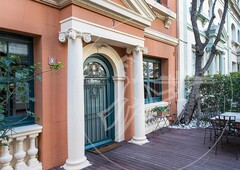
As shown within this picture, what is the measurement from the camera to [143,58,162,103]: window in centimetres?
707

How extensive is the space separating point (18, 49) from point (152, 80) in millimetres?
4959

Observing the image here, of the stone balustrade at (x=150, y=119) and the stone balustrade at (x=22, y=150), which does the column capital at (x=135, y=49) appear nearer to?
the stone balustrade at (x=150, y=119)

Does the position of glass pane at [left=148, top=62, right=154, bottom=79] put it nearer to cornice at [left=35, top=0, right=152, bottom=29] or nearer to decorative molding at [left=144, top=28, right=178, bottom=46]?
decorative molding at [left=144, top=28, right=178, bottom=46]

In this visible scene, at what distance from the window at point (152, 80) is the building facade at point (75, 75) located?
1349 mm

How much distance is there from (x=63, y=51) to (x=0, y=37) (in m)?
1.15

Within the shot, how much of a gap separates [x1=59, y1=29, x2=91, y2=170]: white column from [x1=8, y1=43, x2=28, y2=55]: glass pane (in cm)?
74

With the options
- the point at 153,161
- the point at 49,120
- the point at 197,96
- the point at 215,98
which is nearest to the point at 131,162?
the point at 153,161

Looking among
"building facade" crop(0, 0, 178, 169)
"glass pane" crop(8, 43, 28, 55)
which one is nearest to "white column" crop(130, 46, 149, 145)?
"building facade" crop(0, 0, 178, 169)

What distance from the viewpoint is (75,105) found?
3.86 meters

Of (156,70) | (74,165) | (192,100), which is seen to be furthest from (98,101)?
(192,100)

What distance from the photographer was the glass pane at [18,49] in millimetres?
3648

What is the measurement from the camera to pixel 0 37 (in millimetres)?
3471

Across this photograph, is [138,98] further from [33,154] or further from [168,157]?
[33,154]

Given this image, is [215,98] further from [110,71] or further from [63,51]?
[63,51]
